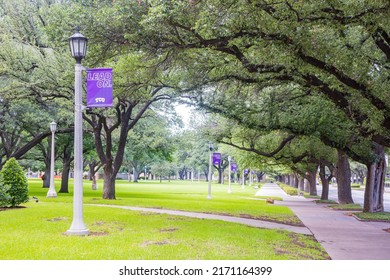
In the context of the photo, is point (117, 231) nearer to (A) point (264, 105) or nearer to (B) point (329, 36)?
(B) point (329, 36)

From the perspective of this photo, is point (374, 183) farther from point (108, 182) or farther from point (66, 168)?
point (66, 168)

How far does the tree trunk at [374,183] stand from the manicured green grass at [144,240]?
993 centimetres

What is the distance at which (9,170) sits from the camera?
17.6 metres

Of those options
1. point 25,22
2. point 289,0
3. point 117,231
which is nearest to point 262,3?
point 289,0

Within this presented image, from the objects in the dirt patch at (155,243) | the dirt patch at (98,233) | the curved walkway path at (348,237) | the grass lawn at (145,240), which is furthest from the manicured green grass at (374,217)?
the dirt patch at (98,233)

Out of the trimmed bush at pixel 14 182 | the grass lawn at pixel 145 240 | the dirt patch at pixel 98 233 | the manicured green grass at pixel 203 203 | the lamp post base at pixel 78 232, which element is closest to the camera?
Result: the grass lawn at pixel 145 240

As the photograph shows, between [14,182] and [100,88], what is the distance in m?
8.11

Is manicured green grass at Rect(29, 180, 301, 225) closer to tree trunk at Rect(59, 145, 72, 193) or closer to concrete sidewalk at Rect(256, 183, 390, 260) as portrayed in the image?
concrete sidewalk at Rect(256, 183, 390, 260)

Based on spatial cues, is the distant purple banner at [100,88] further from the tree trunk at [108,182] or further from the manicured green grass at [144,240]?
the tree trunk at [108,182]

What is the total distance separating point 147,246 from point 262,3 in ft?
19.4

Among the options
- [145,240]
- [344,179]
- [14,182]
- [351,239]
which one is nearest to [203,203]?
[344,179]

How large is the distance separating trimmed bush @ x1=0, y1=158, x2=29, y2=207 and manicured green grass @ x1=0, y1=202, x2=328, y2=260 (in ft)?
7.90

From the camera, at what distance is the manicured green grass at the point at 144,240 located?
883cm
